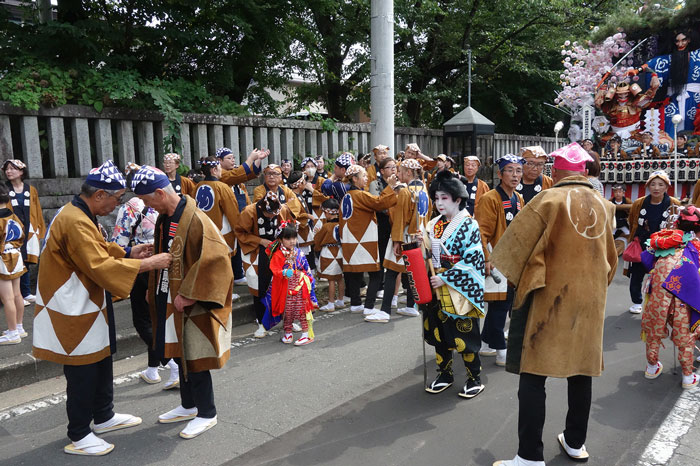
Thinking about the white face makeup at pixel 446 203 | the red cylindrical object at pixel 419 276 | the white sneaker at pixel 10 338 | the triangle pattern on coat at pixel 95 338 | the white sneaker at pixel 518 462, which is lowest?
the white sneaker at pixel 518 462

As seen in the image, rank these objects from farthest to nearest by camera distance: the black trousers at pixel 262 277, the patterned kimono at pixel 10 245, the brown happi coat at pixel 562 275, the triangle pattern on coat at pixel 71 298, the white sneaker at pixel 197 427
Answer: the black trousers at pixel 262 277
the patterned kimono at pixel 10 245
the white sneaker at pixel 197 427
the triangle pattern on coat at pixel 71 298
the brown happi coat at pixel 562 275

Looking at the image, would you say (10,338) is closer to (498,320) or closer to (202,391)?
(202,391)

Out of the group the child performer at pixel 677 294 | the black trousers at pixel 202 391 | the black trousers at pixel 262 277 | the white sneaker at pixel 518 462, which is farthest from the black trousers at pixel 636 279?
the black trousers at pixel 202 391

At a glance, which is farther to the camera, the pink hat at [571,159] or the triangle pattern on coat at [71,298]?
the triangle pattern on coat at [71,298]

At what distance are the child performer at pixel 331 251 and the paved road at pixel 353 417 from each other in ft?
6.04

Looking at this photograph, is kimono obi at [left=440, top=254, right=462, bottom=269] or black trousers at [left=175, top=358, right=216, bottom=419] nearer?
black trousers at [left=175, top=358, right=216, bottom=419]

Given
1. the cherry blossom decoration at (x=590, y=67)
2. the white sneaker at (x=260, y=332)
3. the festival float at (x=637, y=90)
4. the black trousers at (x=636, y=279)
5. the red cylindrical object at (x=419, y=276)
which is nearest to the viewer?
the red cylindrical object at (x=419, y=276)

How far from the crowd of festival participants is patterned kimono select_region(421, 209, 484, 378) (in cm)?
1

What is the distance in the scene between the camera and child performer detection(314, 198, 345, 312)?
7.27 meters

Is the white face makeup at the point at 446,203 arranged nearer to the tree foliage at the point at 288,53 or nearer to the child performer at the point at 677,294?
the child performer at the point at 677,294

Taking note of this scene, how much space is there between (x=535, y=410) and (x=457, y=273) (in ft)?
4.13

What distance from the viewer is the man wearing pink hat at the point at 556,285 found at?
3.17m

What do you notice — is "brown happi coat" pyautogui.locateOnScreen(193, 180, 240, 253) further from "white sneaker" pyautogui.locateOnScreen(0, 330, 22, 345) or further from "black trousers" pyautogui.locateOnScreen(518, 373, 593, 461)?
"black trousers" pyautogui.locateOnScreen(518, 373, 593, 461)

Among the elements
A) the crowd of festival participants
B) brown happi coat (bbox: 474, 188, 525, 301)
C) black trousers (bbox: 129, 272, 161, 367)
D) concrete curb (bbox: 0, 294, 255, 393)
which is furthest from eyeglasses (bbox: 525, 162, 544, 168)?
concrete curb (bbox: 0, 294, 255, 393)
